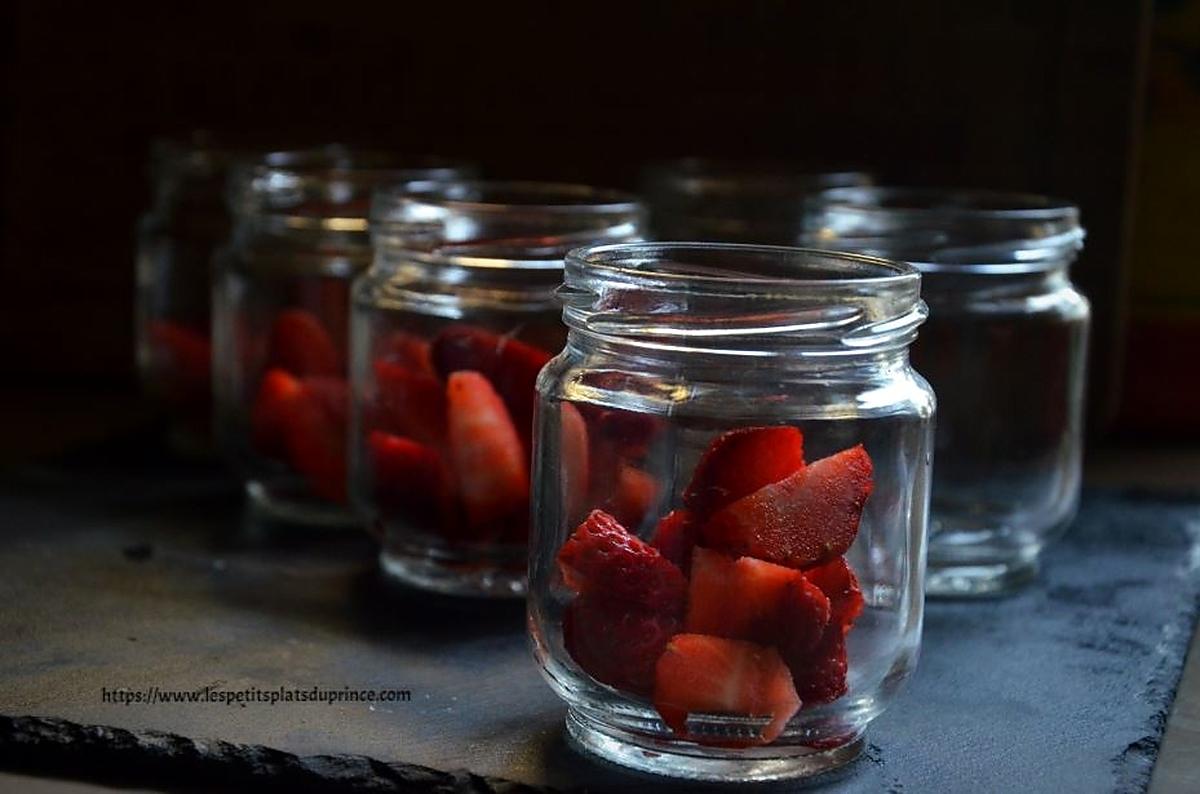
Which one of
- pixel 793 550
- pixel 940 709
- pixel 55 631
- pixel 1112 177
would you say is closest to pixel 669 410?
pixel 793 550

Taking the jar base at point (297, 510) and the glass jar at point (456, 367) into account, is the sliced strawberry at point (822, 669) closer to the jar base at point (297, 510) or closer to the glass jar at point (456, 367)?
the glass jar at point (456, 367)

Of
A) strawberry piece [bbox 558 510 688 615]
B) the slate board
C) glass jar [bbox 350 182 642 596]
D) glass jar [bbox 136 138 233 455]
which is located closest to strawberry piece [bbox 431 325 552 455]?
glass jar [bbox 350 182 642 596]

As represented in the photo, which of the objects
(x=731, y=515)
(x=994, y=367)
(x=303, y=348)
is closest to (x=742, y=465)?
(x=731, y=515)

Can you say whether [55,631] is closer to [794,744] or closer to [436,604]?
[436,604]

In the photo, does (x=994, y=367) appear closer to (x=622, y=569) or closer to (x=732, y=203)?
(x=732, y=203)

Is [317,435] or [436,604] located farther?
[317,435]

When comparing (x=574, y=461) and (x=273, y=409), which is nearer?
(x=574, y=461)
